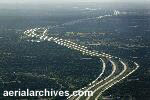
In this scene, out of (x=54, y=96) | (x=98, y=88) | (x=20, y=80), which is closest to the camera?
(x=54, y=96)

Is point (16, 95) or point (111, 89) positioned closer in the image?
point (16, 95)

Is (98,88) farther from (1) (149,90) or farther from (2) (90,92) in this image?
(1) (149,90)

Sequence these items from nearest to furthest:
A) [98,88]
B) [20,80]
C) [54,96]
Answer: [54,96]
[98,88]
[20,80]

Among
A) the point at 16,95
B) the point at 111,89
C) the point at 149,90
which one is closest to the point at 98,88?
the point at 111,89

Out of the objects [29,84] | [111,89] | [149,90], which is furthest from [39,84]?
[149,90]

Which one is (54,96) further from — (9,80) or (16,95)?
(9,80)

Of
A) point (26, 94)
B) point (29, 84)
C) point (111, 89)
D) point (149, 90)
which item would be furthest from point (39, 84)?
point (149, 90)

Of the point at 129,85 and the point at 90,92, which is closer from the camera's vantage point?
the point at 90,92
